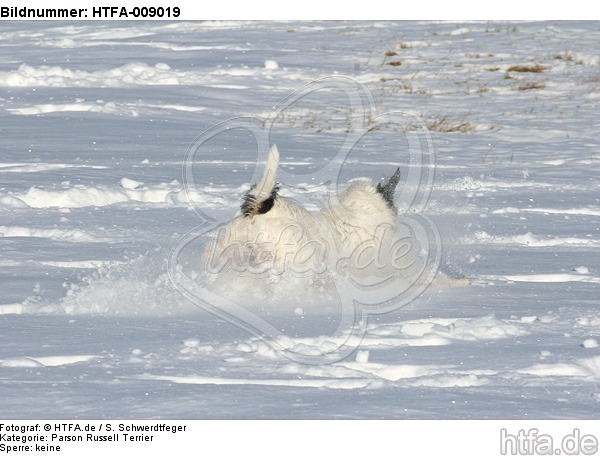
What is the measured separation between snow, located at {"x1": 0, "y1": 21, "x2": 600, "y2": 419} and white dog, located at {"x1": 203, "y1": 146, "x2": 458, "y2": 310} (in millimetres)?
135

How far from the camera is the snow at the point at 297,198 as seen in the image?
175 inches

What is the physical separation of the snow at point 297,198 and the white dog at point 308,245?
13cm

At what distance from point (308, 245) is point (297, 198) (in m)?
2.36

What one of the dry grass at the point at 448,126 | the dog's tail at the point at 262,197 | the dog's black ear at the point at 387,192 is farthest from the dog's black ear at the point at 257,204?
the dry grass at the point at 448,126

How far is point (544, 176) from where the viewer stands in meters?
9.80

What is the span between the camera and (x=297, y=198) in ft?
27.0

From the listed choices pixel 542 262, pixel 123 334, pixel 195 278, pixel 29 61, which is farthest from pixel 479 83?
pixel 123 334

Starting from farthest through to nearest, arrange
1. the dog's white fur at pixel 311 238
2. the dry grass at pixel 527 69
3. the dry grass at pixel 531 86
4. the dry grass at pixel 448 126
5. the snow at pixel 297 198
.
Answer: the dry grass at pixel 527 69 < the dry grass at pixel 531 86 < the dry grass at pixel 448 126 < the dog's white fur at pixel 311 238 < the snow at pixel 297 198

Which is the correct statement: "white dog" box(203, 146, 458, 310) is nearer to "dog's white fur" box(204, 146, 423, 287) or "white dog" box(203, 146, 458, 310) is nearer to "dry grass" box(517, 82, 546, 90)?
"dog's white fur" box(204, 146, 423, 287)

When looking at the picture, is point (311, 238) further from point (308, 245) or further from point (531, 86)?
point (531, 86)

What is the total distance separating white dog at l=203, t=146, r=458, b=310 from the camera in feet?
18.7

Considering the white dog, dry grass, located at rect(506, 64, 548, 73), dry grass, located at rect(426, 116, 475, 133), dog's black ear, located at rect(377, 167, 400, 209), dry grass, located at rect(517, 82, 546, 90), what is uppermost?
dry grass, located at rect(506, 64, 548, 73)

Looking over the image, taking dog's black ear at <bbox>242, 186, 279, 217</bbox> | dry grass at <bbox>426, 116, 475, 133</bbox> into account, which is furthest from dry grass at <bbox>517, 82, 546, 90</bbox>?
dog's black ear at <bbox>242, 186, 279, 217</bbox>

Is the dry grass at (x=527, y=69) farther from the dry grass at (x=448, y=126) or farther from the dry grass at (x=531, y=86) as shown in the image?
the dry grass at (x=448, y=126)
